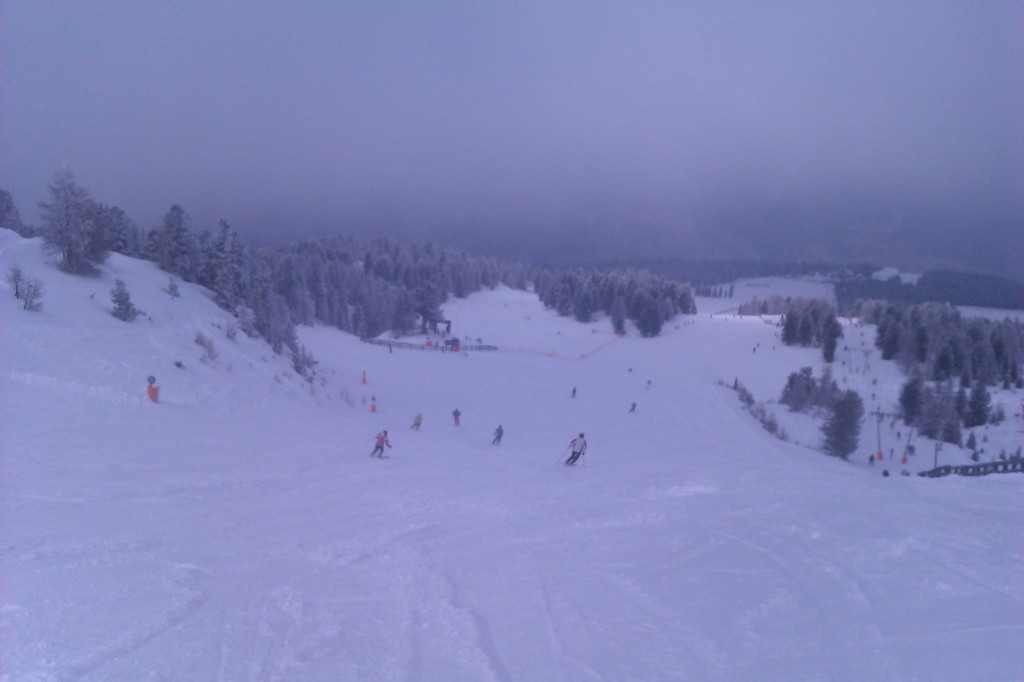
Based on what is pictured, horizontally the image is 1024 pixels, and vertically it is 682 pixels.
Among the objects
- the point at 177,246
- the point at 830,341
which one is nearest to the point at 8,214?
the point at 177,246

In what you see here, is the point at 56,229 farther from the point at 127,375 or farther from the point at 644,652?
the point at 644,652

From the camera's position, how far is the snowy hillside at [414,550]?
19.0 ft

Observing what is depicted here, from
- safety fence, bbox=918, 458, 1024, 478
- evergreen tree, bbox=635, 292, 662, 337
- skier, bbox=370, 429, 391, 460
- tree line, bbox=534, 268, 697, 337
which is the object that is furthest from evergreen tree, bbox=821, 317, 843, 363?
skier, bbox=370, 429, 391, 460

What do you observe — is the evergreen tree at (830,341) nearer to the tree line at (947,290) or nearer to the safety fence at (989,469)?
the tree line at (947,290)

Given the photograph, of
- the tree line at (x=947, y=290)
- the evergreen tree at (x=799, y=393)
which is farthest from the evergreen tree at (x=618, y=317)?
the tree line at (x=947, y=290)

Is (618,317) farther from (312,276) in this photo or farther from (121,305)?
(121,305)

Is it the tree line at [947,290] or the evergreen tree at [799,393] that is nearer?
the evergreen tree at [799,393]

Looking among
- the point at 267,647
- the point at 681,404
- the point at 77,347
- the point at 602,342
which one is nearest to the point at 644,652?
the point at 267,647

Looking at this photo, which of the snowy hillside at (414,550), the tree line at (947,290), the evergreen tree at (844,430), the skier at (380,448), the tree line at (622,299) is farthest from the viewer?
the tree line at (622,299)

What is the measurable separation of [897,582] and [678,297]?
11145 cm

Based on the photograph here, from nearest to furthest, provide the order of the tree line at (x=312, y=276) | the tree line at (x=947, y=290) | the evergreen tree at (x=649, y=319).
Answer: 1. the tree line at (x=312, y=276)
2. the tree line at (x=947, y=290)
3. the evergreen tree at (x=649, y=319)

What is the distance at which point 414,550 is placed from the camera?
9.13 meters

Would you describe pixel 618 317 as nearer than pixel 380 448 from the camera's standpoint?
No

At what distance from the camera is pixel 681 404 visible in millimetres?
42062
